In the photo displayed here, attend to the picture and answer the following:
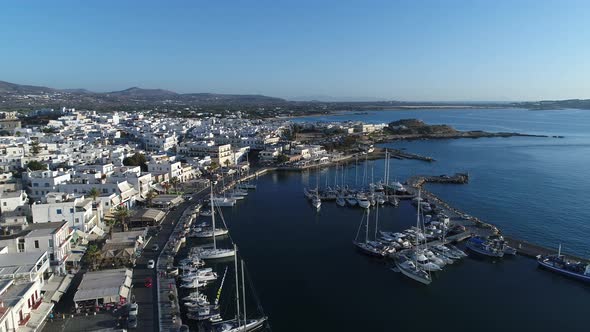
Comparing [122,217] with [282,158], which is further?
[282,158]

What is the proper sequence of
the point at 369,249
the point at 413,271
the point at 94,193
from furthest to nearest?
1. the point at 94,193
2. the point at 369,249
3. the point at 413,271

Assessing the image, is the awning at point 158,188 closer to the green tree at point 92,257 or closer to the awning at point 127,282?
the green tree at point 92,257

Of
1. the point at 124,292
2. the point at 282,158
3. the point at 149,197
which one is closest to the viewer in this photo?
the point at 124,292

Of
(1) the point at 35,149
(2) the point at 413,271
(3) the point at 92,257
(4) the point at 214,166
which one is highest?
(1) the point at 35,149

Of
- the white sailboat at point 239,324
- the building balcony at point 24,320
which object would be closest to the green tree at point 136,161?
the building balcony at point 24,320

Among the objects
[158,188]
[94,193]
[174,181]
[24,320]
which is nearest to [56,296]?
[24,320]

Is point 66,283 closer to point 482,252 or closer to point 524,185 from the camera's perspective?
point 482,252

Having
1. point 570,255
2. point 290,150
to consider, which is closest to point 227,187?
point 290,150

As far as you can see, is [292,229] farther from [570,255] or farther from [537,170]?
[537,170]
